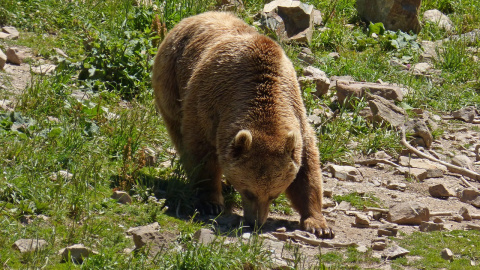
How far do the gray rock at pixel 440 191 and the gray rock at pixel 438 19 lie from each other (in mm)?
5418

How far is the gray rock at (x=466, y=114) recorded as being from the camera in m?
10.5

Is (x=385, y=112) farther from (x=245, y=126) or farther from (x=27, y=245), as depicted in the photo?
(x=27, y=245)

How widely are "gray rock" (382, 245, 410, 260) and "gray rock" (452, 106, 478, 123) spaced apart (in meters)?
4.79

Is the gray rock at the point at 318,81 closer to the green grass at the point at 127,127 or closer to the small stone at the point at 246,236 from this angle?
the green grass at the point at 127,127

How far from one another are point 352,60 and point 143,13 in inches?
124

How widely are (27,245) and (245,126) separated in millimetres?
2215

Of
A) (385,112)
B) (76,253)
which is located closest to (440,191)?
(385,112)

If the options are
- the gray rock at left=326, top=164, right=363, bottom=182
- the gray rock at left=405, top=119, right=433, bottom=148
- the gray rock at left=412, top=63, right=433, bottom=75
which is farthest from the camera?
the gray rock at left=412, top=63, right=433, bottom=75

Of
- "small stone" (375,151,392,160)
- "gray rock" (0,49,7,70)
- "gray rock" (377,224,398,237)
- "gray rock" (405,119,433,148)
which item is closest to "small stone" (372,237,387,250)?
"gray rock" (377,224,398,237)

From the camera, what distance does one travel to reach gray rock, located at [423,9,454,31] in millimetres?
12984

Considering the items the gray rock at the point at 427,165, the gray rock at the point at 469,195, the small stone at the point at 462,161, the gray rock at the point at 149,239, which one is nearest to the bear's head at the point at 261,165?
the gray rock at the point at 149,239

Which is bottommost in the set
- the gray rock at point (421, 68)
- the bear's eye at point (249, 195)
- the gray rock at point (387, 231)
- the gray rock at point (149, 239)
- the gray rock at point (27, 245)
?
the gray rock at point (387, 231)

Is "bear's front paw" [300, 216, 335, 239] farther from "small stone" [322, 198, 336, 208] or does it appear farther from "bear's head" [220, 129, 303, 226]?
"small stone" [322, 198, 336, 208]

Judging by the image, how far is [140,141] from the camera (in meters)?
7.94
